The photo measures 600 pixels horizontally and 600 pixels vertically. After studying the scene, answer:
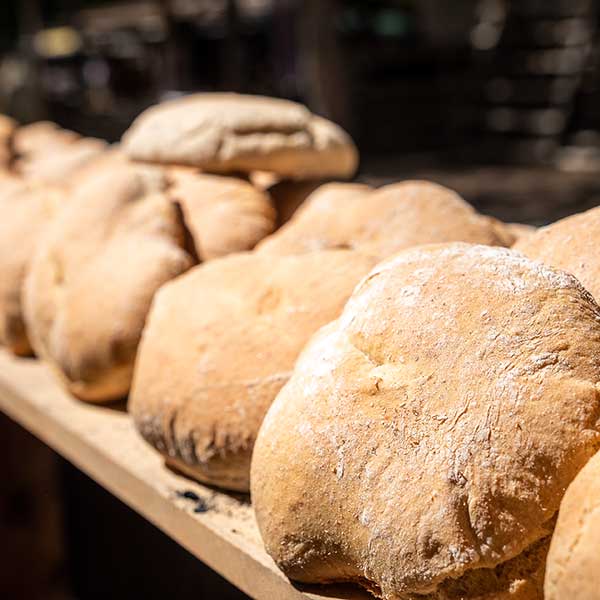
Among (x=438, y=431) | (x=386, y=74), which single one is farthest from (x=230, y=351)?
(x=386, y=74)

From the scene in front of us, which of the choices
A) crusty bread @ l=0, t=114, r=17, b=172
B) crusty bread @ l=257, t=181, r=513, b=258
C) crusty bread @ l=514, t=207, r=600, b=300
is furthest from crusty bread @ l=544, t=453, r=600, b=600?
crusty bread @ l=0, t=114, r=17, b=172

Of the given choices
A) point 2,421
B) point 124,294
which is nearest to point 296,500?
point 124,294

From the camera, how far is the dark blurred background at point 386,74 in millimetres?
7186

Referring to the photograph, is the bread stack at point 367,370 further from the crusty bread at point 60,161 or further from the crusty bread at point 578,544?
the crusty bread at point 60,161

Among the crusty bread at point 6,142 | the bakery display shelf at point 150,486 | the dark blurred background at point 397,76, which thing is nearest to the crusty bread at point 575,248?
the bakery display shelf at point 150,486

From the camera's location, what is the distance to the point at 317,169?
7.41ft

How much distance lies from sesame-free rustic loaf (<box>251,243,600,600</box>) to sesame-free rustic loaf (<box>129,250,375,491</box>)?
20 centimetres

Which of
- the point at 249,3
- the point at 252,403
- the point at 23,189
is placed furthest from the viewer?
the point at 249,3

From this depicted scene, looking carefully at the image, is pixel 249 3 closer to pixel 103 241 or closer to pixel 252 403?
pixel 103 241

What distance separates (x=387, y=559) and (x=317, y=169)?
138 cm

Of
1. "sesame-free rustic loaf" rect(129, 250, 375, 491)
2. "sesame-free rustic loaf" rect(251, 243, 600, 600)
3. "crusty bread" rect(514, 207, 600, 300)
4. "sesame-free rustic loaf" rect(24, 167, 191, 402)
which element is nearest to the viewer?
"sesame-free rustic loaf" rect(251, 243, 600, 600)

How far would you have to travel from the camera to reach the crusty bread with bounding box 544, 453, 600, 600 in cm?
85

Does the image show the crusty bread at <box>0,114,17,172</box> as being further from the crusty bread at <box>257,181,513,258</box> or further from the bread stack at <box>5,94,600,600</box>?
the crusty bread at <box>257,181,513,258</box>

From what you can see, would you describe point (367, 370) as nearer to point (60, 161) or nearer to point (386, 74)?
point (60, 161)
